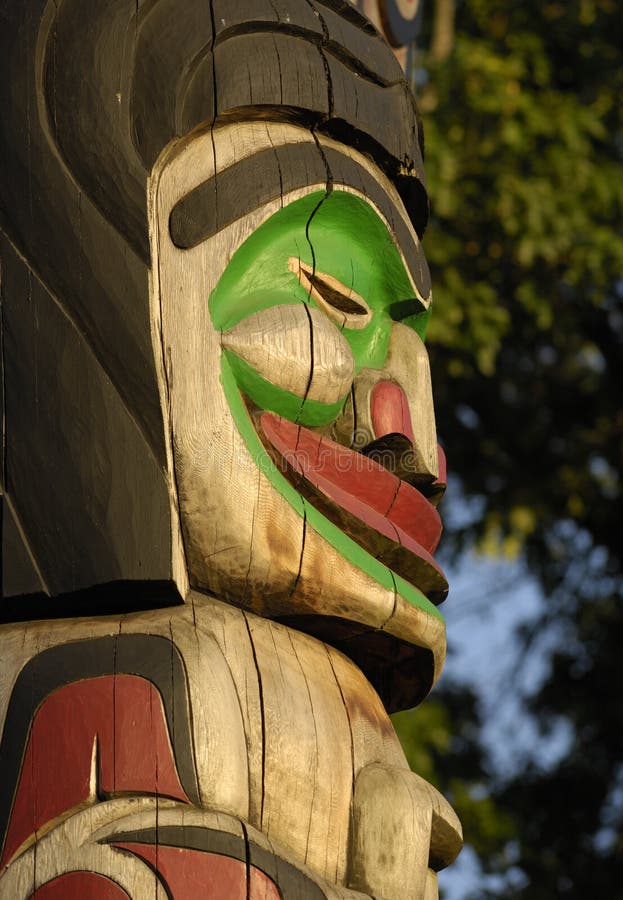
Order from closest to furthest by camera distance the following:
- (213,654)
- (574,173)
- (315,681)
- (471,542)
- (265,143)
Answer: (213,654) → (315,681) → (265,143) → (574,173) → (471,542)

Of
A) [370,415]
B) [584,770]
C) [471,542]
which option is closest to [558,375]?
[471,542]

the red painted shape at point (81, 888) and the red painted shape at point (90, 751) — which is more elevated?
the red painted shape at point (90, 751)

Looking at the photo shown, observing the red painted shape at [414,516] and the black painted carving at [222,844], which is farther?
the red painted shape at [414,516]

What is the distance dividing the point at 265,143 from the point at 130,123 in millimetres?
289

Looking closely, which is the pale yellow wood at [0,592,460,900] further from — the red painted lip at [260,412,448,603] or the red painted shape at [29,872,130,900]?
the red painted lip at [260,412,448,603]

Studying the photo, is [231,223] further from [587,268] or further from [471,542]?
[471,542]

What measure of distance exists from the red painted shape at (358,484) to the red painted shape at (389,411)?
77 mm

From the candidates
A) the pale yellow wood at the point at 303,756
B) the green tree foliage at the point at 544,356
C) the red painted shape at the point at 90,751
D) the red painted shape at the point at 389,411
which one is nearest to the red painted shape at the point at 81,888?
the red painted shape at the point at 90,751

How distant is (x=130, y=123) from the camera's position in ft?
8.79

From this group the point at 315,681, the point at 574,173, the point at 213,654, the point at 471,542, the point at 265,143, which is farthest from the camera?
the point at 471,542

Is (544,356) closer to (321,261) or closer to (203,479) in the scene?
(321,261)

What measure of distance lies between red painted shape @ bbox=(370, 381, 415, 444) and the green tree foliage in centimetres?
388

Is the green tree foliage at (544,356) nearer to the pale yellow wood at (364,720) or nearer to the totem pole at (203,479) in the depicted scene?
the totem pole at (203,479)

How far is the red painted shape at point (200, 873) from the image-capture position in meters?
2.14
